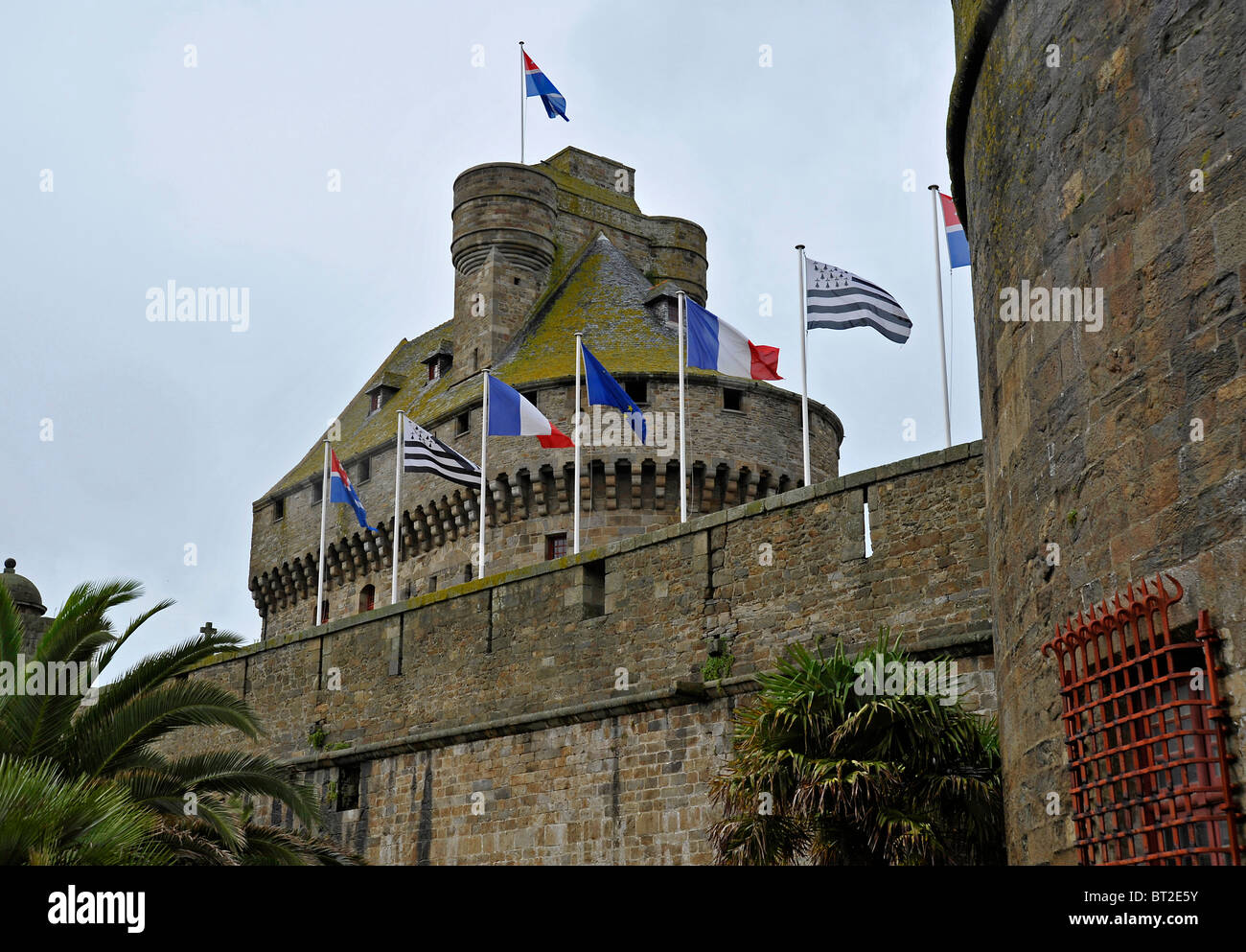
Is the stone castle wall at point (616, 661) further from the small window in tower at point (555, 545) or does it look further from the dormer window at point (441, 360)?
the dormer window at point (441, 360)

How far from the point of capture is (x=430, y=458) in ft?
71.6

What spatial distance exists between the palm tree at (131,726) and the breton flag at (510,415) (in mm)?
8778

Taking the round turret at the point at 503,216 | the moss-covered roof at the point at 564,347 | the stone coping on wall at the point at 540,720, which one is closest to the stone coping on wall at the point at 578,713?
the stone coping on wall at the point at 540,720

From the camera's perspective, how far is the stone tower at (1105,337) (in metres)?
5.27

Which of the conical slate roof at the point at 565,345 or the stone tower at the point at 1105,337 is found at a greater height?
the conical slate roof at the point at 565,345

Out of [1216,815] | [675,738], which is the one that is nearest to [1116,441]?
[1216,815]

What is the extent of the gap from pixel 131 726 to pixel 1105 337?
29.0ft

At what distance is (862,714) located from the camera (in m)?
10.0

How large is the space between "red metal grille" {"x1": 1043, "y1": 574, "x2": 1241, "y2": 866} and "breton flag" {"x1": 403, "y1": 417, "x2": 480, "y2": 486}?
16.1 m

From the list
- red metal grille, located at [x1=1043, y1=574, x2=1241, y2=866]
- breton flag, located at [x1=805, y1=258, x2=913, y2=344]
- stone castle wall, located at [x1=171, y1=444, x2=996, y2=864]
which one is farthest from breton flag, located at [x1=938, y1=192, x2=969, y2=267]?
red metal grille, located at [x1=1043, y1=574, x2=1241, y2=866]

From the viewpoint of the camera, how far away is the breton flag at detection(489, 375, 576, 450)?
70.2 ft
